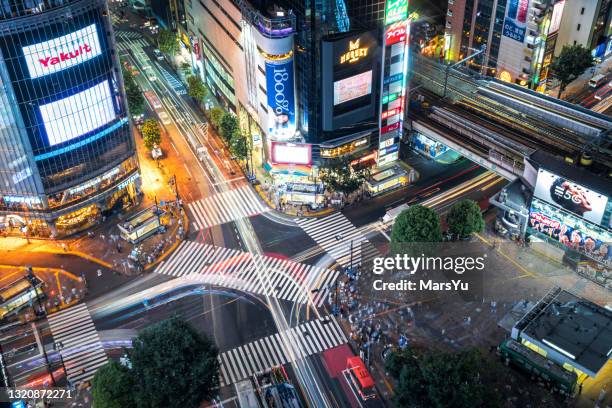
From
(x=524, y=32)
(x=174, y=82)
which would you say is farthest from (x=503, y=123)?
(x=174, y=82)

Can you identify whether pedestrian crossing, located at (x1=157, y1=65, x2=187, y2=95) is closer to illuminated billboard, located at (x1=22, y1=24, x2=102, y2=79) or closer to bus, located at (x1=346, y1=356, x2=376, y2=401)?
illuminated billboard, located at (x1=22, y1=24, x2=102, y2=79)

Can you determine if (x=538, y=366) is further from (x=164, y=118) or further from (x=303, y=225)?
(x=164, y=118)

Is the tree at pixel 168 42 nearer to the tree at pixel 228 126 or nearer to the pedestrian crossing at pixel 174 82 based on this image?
the pedestrian crossing at pixel 174 82

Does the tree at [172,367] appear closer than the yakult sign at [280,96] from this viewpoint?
Yes

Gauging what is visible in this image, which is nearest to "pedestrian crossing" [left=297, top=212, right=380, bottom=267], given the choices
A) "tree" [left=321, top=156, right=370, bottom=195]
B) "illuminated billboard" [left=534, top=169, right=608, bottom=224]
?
"tree" [left=321, top=156, right=370, bottom=195]

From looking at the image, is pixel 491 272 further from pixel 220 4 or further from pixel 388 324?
pixel 220 4

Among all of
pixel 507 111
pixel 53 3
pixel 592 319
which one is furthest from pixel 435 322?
pixel 53 3

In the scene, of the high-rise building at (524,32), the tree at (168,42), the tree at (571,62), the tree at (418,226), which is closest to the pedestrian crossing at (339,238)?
the tree at (418,226)
